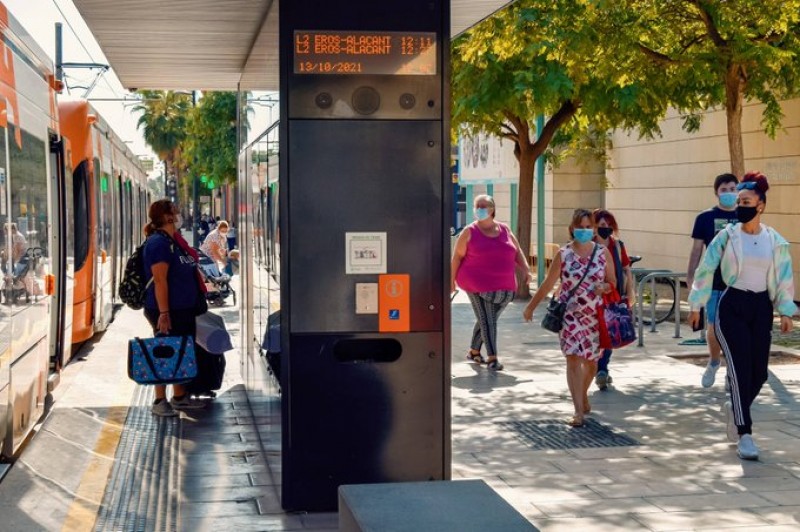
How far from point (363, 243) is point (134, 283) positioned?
385 cm

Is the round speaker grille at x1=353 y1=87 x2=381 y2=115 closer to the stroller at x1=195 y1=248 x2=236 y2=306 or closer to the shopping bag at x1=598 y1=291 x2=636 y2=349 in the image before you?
the shopping bag at x1=598 y1=291 x2=636 y2=349

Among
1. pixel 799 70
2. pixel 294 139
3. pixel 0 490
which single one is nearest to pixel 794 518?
pixel 294 139

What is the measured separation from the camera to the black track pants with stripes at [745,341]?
8.24 meters

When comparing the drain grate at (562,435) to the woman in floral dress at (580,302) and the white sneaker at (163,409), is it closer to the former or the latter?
the woman in floral dress at (580,302)

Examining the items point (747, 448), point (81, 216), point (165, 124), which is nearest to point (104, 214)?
point (81, 216)

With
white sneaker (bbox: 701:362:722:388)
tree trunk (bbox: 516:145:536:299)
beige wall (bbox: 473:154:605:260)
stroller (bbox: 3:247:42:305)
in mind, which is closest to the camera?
stroller (bbox: 3:247:42:305)

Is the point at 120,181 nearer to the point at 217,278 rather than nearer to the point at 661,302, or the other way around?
the point at 217,278

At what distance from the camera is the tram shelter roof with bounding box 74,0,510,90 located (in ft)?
25.3

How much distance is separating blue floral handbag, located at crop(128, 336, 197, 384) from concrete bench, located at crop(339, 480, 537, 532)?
18.4 ft

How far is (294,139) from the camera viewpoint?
6633 mm

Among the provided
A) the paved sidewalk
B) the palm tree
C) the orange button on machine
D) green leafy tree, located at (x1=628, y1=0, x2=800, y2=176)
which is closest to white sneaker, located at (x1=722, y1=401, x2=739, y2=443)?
the paved sidewalk

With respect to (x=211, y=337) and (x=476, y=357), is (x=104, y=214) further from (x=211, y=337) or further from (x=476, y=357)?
(x=211, y=337)

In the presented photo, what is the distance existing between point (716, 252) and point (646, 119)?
11332mm

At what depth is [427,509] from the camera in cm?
407
